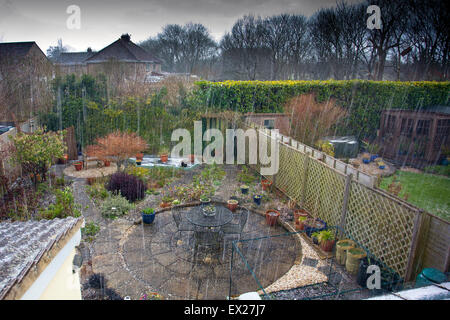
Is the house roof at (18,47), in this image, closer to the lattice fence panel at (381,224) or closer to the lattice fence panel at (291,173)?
the lattice fence panel at (291,173)

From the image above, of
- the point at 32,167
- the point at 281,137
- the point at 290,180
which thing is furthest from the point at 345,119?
the point at 32,167

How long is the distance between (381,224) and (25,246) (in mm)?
5832

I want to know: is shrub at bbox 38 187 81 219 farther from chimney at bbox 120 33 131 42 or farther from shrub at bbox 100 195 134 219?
chimney at bbox 120 33 131 42

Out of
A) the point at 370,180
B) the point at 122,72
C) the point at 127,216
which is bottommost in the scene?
the point at 127,216

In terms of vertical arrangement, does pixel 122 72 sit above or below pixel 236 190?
above

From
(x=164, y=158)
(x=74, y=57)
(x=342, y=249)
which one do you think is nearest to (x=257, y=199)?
(x=342, y=249)

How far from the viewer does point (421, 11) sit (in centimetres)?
2695

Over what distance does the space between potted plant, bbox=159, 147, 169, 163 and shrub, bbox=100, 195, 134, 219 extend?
416cm

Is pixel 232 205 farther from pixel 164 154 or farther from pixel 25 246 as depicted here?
pixel 25 246

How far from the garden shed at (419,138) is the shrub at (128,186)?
1211 cm

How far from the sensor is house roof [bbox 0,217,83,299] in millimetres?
2193

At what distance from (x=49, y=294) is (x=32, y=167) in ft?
26.1

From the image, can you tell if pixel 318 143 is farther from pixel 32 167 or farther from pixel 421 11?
pixel 421 11

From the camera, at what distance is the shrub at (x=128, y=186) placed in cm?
863
